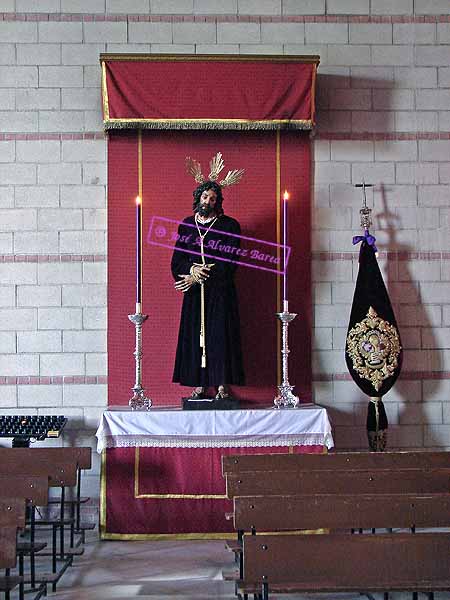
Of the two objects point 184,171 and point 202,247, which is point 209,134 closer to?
point 184,171

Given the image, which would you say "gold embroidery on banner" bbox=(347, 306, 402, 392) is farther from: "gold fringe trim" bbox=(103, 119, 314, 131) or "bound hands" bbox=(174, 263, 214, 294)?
"gold fringe trim" bbox=(103, 119, 314, 131)

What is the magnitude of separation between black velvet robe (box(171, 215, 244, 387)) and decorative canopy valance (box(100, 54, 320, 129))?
853 millimetres

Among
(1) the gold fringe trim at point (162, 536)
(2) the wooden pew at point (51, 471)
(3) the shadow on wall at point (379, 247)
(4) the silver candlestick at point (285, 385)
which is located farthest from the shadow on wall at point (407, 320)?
(2) the wooden pew at point (51, 471)

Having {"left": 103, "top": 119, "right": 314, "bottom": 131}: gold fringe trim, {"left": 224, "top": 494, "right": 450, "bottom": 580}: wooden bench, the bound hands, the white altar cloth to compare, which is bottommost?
{"left": 224, "top": 494, "right": 450, "bottom": 580}: wooden bench

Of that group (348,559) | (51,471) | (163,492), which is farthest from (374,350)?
(348,559)

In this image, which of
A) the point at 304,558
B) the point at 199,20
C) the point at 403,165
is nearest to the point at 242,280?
the point at 403,165

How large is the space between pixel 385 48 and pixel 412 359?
2.49 m

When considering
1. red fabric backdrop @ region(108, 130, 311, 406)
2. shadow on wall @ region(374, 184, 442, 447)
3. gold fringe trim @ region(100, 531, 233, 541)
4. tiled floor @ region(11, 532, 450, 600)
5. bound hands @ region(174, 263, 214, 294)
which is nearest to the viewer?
tiled floor @ region(11, 532, 450, 600)

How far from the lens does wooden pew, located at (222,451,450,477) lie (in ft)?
17.5

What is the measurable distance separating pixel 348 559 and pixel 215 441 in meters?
2.83

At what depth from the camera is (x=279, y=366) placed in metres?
7.19

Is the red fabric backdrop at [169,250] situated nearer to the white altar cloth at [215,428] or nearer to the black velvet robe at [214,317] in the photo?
the black velvet robe at [214,317]

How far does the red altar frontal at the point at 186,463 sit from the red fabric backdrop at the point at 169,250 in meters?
0.68

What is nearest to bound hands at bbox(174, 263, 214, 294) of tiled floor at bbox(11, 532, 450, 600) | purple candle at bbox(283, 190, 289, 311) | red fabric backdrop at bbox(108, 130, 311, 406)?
red fabric backdrop at bbox(108, 130, 311, 406)
